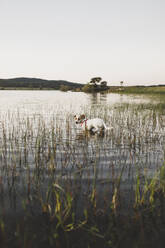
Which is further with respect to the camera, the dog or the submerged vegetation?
the dog

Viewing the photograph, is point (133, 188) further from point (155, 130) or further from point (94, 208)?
point (155, 130)

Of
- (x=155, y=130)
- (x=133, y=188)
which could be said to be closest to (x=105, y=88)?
(x=155, y=130)

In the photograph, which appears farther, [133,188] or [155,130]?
[155,130]

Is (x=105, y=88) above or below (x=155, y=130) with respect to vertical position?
above

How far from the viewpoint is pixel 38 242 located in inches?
117

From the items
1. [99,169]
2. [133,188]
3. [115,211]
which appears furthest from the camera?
[99,169]

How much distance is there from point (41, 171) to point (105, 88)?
331 ft

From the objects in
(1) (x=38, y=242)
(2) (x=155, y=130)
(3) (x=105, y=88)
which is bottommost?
(1) (x=38, y=242)

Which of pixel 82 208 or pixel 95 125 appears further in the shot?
pixel 95 125

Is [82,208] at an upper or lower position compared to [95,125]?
lower

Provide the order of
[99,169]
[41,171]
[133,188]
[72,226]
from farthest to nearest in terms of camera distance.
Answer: [99,169], [41,171], [133,188], [72,226]

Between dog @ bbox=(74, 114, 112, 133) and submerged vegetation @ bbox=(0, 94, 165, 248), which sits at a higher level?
dog @ bbox=(74, 114, 112, 133)

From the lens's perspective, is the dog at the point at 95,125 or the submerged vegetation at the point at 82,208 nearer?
the submerged vegetation at the point at 82,208

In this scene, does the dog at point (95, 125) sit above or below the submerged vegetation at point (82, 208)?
above
